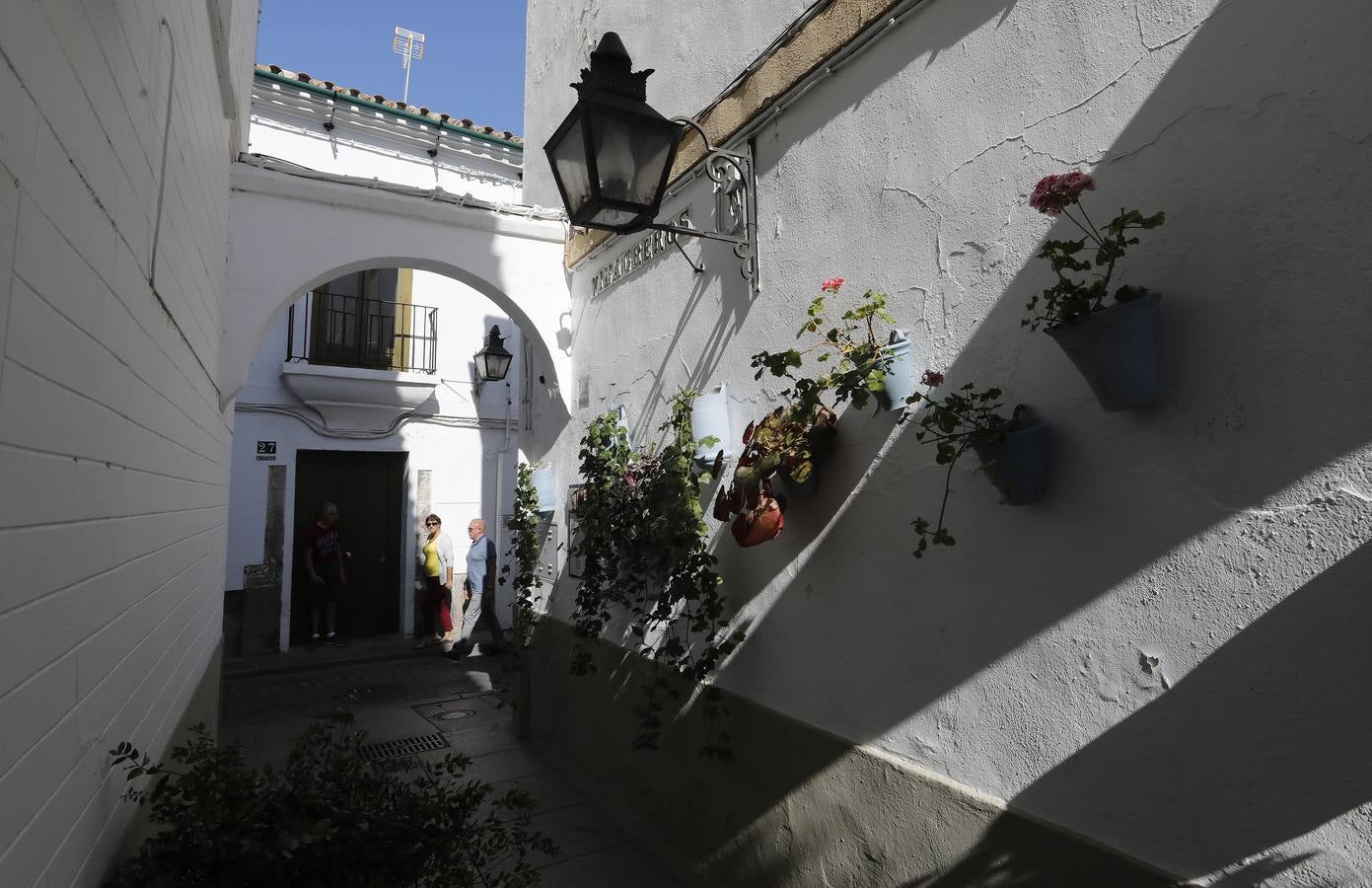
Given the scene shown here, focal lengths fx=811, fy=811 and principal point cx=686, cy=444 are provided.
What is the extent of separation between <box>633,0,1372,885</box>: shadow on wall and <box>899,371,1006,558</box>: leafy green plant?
2.6 inches

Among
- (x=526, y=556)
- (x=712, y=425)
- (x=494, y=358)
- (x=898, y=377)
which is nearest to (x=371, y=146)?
(x=494, y=358)

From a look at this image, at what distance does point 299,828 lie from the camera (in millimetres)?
2066

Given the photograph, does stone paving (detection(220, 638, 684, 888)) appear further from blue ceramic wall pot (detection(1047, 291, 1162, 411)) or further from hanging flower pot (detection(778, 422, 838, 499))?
blue ceramic wall pot (detection(1047, 291, 1162, 411))

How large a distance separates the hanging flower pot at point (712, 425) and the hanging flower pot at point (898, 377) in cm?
100

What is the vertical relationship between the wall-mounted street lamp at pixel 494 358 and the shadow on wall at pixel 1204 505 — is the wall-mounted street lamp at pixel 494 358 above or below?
above

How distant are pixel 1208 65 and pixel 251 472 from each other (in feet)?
30.4

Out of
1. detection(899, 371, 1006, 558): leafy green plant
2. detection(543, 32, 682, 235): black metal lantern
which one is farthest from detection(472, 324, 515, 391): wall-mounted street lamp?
detection(899, 371, 1006, 558): leafy green plant

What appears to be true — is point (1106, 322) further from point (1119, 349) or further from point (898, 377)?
point (898, 377)

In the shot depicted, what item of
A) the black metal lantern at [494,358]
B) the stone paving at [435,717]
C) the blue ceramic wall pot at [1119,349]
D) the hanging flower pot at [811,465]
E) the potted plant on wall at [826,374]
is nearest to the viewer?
the blue ceramic wall pot at [1119,349]

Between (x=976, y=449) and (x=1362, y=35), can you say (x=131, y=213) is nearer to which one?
(x=976, y=449)

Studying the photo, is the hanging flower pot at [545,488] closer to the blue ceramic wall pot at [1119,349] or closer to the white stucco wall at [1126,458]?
the white stucco wall at [1126,458]

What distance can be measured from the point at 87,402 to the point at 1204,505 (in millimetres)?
2290

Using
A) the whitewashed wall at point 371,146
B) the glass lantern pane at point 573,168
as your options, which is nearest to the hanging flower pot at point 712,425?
the glass lantern pane at point 573,168

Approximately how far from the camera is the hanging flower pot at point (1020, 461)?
2.01m
